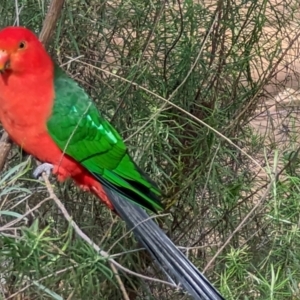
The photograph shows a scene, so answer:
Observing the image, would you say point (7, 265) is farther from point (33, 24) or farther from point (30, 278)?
point (33, 24)

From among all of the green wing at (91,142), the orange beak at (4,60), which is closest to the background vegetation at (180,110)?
the green wing at (91,142)

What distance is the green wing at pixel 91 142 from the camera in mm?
1067

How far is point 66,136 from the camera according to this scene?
1074mm

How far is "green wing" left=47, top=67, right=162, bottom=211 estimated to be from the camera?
3.50 ft

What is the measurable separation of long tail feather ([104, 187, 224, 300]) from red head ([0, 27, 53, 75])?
0.24m

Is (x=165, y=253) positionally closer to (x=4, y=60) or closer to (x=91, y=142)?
(x=91, y=142)

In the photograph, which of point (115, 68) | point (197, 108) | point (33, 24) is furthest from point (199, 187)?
point (33, 24)

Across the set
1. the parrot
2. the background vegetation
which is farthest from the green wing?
the background vegetation

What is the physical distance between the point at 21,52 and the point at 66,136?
16 centimetres

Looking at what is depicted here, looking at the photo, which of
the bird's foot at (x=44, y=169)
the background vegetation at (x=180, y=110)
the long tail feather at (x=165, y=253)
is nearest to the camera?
the long tail feather at (x=165, y=253)

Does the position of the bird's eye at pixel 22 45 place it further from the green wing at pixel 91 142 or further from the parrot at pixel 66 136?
the green wing at pixel 91 142

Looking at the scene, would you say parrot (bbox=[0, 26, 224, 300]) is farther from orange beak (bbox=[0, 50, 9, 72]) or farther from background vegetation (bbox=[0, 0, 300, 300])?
background vegetation (bbox=[0, 0, 300, 300])

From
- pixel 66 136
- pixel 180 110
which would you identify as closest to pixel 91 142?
pixel 66 136

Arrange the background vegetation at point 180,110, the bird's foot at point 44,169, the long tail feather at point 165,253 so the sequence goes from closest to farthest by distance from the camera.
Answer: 1. the long tail feather at point 165,253
2. the bird's foot at point 44,169
3. the background vegetation at point 180,110
